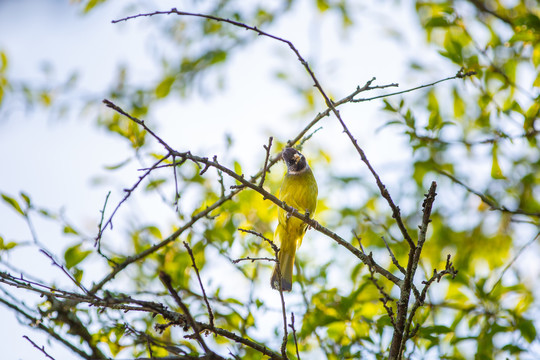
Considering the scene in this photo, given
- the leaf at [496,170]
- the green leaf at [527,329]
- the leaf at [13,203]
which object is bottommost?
the leaf at [13,203]

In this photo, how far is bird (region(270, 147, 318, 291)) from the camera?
15.1ft

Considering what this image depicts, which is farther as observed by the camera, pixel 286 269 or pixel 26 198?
pixel 286 269

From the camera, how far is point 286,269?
173 inches

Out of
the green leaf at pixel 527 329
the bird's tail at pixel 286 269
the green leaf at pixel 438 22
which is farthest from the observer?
the bird's tail at pixel 286 269

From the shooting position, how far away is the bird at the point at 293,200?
4.61m

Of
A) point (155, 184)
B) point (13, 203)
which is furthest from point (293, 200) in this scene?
point (13, 203)

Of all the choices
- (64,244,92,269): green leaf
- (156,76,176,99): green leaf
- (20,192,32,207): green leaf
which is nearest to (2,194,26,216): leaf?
(20,192,32,207): green leaf

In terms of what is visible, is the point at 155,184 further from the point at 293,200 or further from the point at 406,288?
the point at 406,288

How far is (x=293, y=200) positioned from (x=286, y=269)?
720mm

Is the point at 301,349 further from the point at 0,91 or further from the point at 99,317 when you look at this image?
the point at 0,91

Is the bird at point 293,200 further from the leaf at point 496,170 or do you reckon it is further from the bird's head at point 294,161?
the leaf at point 496,170

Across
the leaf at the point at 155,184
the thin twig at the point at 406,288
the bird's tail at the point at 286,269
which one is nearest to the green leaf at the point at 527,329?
the thin twig at the point at 406,288

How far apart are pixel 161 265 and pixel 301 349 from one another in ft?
4.10

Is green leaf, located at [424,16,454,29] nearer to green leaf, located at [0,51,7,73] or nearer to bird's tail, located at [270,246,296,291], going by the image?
bird's tail, located at [270,246,296,291]
